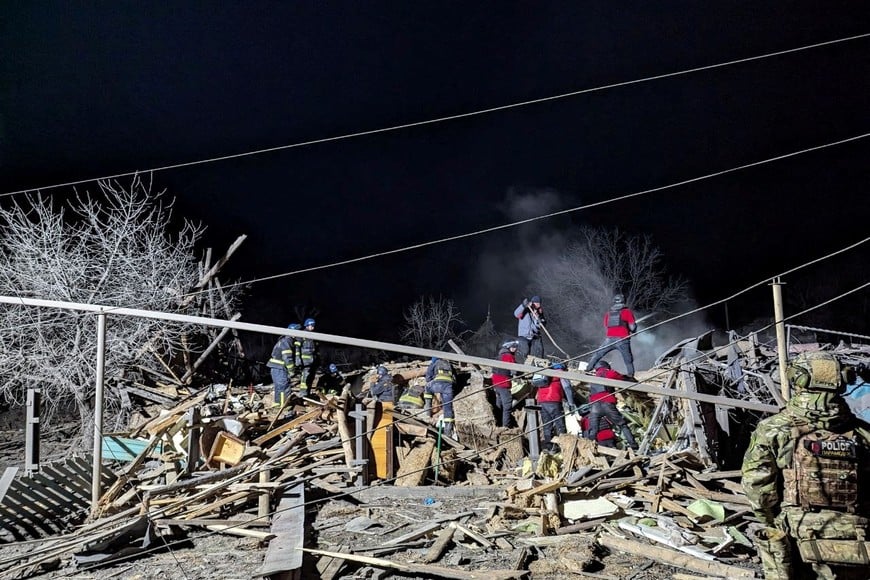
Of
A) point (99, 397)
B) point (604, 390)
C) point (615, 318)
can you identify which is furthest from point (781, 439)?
point (615, 318)

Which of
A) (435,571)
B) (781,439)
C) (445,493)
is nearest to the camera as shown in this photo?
(781,439)

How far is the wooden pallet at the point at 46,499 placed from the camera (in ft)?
27.4

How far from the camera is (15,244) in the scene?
57.3 feet

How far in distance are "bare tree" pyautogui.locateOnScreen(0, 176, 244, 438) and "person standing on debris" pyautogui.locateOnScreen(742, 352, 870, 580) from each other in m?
16.3

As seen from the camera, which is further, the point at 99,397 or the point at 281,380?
the point at 281,380

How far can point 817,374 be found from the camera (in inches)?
163

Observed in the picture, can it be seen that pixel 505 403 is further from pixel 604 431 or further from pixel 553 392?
pixel 604 431

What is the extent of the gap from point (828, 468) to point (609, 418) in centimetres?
653

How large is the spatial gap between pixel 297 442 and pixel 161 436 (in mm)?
2570

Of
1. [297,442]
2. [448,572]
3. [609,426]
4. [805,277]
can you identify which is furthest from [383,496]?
[805,277]

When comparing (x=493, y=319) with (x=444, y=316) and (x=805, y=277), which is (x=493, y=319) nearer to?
(x=444, y=316)

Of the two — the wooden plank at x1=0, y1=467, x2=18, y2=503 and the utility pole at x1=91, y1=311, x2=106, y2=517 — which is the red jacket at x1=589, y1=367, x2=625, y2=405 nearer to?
the utility pole at x1=91, y1=311, x2=106, y2=517

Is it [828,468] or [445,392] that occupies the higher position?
[445,392]

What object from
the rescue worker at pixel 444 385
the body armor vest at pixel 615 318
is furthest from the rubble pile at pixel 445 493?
the body armor vest at pixel 615 318
